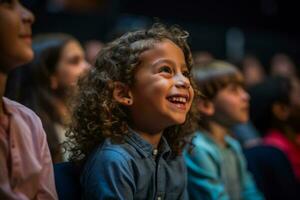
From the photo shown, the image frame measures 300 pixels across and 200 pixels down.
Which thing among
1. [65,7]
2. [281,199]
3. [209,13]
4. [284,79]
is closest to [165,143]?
[281,199]

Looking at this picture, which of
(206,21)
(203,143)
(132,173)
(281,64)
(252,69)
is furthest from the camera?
(206,21)

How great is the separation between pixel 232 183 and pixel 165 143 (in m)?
0.67

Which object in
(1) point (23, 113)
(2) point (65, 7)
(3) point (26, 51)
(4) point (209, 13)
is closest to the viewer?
(3) point (26, 51)

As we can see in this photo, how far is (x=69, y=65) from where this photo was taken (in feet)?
8.54

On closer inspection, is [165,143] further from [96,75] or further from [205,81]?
[205,81]

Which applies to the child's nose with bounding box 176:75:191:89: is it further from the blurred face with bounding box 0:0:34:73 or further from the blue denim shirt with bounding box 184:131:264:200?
the blurred face with bounding box 0:0:34:73

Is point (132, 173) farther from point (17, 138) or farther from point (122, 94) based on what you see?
point (17, 138)

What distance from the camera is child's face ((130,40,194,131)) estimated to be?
164 cm

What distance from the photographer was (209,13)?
18.6 feet

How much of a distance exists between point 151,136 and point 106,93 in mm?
200

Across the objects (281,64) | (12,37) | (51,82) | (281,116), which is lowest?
(281,64)

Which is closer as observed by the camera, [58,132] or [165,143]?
[165,143]

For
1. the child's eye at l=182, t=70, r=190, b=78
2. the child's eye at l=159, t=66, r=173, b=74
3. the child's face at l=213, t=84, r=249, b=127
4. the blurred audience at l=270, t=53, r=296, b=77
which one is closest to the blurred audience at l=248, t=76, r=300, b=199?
the child's face at l=213, t=84, r=249, b=127

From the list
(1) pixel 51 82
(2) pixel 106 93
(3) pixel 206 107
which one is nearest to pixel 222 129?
(3) pixel 206 107
